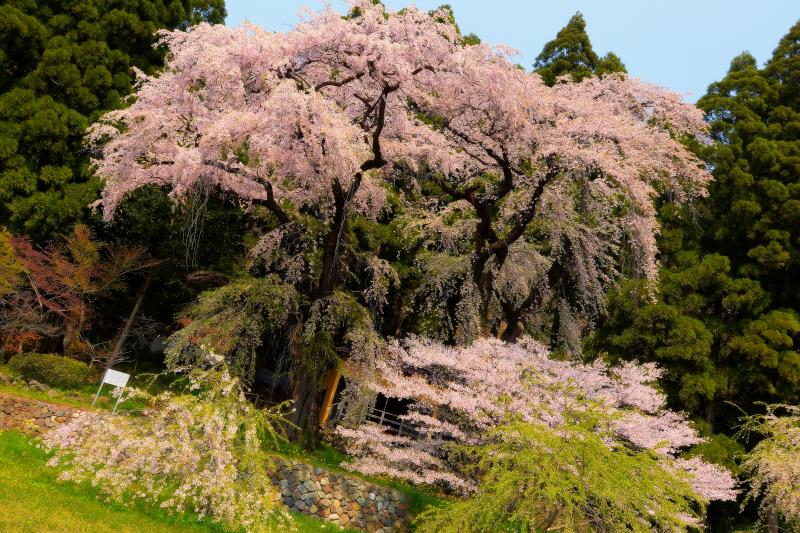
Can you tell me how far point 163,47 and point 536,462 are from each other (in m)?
16.9

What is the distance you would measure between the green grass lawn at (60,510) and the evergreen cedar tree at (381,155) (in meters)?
3.62

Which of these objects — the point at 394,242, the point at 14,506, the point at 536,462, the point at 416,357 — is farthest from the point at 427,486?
the point at 14,506

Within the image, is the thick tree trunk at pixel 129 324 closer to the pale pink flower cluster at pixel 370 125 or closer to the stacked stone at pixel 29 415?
the stacked stone at pixel 29 415

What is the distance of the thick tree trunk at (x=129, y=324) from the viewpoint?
14.9m

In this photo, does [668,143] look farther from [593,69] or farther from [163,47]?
[163,47]

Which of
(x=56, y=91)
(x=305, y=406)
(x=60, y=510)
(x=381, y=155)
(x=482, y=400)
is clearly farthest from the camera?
(x=56, y=91)

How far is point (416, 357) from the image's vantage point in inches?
484

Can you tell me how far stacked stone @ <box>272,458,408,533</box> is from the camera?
10.5 metres

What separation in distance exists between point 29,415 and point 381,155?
750cm

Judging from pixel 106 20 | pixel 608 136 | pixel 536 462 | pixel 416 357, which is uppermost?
pixel 106 20

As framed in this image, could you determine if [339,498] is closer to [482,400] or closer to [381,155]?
[482,400]

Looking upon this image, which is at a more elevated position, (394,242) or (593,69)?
(593,69)

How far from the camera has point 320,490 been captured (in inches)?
418

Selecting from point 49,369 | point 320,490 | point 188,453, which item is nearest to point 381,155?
point 320,490
